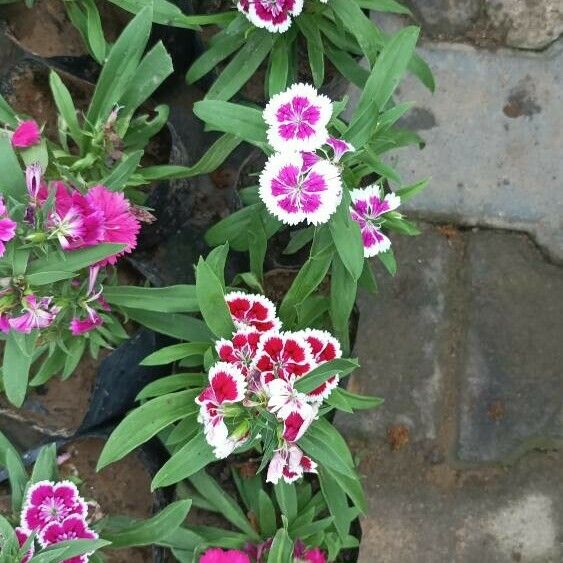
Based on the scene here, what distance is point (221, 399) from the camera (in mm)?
1359

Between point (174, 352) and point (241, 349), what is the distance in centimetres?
28

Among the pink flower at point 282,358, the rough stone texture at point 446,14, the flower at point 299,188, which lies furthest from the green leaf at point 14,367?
the rough stone texture at point 446,14

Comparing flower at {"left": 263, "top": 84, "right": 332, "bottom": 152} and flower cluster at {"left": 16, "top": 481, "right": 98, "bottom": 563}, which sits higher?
flower at {"left": 263, "top": 84, "right": 332, "bottom": 152}

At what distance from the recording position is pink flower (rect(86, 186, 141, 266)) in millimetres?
1415

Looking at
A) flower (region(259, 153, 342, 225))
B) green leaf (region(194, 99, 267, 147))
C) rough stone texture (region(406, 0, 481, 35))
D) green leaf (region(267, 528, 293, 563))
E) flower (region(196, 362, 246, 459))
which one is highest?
rough stone texture (region(406, 0, 481, 35))

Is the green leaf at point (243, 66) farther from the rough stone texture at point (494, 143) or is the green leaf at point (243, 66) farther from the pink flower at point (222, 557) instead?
the pink flower at point (222, 557)

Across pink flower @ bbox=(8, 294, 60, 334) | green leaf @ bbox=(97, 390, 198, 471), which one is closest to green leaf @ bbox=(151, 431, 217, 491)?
green leaf @ bbox=(97, 390, 198, 471)

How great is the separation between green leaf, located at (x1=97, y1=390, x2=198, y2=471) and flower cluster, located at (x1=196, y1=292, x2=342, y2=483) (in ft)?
0.52

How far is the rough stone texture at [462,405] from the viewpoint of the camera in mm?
2465

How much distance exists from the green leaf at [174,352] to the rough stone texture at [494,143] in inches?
Result: 44.7

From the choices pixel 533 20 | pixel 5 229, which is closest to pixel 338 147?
pixel 5 229

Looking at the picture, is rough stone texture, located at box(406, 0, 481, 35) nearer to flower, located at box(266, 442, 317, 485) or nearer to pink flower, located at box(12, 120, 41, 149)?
pink flower, located at box(12, 120, 41, 149)

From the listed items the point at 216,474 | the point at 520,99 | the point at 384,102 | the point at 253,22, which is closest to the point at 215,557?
the point at 216,474

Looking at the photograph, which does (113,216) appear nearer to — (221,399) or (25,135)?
(25,135)
